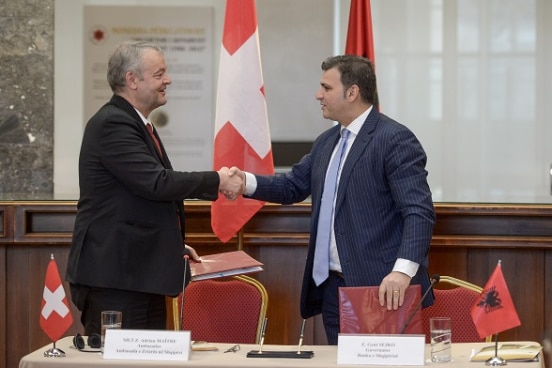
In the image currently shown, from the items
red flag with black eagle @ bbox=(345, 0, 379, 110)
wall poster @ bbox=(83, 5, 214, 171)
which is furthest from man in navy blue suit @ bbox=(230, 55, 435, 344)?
wall poster @ bbox=(83, 5, 214, 171)

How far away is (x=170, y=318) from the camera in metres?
4.64

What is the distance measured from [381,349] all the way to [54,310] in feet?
3.48

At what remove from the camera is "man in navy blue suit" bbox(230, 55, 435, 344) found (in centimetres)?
335

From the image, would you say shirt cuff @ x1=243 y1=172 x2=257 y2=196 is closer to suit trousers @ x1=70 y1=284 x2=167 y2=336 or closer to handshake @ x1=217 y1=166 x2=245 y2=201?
handshake @ x1=217 y1=166 x2=245 y2=201

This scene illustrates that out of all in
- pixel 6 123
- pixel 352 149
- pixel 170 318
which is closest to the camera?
pixel 352 149

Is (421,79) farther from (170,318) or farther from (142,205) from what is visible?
(142,205)

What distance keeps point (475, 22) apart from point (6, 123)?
11.7 ft

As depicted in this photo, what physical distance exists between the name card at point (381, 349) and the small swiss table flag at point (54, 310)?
90cm

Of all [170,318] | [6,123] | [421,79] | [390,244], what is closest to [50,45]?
[6,123]

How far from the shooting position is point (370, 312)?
3.11 meters

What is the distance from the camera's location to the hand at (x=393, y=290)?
10.3 feet

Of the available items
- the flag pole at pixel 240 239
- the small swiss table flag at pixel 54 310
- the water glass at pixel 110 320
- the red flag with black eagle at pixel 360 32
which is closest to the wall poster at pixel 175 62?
the red flag with black eagle at pixel 360 32

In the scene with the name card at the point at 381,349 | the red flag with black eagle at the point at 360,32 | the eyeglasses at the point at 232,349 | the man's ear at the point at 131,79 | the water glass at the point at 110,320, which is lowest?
the eyeglasses at the point at 232,349

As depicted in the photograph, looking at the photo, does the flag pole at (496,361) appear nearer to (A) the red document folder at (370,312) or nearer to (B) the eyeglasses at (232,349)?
(A) the red document folder at (370,312)
